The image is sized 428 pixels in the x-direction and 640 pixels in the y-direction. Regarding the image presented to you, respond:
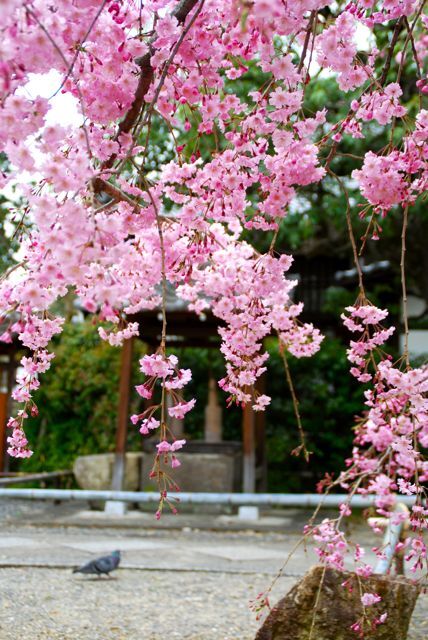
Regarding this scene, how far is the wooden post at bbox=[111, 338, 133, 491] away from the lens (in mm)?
8062

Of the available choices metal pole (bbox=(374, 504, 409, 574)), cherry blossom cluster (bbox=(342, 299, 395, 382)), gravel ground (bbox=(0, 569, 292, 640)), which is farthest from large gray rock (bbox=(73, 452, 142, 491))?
cherry blossom cluster (bbox=(342, 299, 395, 382))

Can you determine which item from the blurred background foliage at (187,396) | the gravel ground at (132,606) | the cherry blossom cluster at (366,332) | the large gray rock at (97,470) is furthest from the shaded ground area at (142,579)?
the blurred background foliage at (187,396)

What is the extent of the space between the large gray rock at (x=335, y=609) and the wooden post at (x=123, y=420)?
5164 millimetres

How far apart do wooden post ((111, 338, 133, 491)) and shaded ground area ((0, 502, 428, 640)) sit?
0.82m

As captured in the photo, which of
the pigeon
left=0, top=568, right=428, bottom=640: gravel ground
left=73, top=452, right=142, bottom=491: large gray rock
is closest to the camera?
left=0, top=568, right=428, bottom=640: gravel ground

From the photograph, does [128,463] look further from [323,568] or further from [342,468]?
[323,568]

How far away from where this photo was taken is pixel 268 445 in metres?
9.73

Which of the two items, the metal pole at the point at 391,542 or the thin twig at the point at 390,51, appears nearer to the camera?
the thin twig at the point at 390,51

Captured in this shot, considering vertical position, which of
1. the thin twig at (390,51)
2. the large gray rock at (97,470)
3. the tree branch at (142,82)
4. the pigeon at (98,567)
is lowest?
the pigeon at (98,567)

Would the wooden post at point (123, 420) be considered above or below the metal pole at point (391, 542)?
above

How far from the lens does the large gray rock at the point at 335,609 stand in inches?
119

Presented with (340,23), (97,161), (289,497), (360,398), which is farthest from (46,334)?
(360,398)

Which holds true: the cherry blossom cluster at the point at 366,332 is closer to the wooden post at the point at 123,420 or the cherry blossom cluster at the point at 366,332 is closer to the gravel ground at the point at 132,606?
the gravel ground at the point at 132,606

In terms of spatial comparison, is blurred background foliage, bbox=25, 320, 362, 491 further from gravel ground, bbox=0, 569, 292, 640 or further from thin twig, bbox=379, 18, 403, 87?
thin twig, bbox=379, 18, 403, 87
